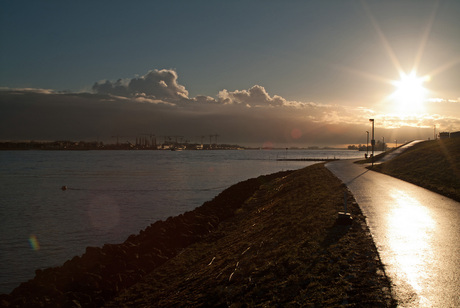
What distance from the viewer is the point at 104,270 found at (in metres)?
13.1

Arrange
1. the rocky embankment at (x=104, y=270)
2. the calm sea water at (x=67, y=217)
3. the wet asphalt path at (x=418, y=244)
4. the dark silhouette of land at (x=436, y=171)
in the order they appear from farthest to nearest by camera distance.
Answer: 1. the dark silhouette of land at (x=436, y=171)
2. the calm sea water at (x=67, y=217)
3. the rocky embankment at (x=104, y=270)
4. the wet asphalt path at (x=418, y=244)

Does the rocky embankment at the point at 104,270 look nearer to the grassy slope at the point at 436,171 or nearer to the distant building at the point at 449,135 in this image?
the grassy slope at the point at 436,171

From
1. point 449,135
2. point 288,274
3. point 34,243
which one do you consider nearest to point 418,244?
point 288,274

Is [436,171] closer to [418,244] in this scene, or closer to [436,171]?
[436,171]

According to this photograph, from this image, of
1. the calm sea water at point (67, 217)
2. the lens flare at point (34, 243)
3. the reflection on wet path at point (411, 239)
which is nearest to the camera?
the reflection on wet path at point (411, 239)

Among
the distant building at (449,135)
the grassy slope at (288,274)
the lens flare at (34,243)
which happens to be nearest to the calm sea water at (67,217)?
the lens flare at (34,243)

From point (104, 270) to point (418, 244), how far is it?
1073cm

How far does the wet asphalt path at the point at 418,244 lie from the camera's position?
635 centimetres

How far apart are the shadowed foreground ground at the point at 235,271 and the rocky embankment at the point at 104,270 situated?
32 mm

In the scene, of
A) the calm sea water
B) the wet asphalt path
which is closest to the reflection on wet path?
the wet asphalt path

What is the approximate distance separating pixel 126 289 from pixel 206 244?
18.4 feet

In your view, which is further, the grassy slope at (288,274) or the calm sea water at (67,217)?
the calm sea water at (67,217)

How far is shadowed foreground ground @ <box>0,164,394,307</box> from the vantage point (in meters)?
7.08

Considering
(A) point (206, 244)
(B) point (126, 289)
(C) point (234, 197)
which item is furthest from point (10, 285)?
(C) point (234, 197)
